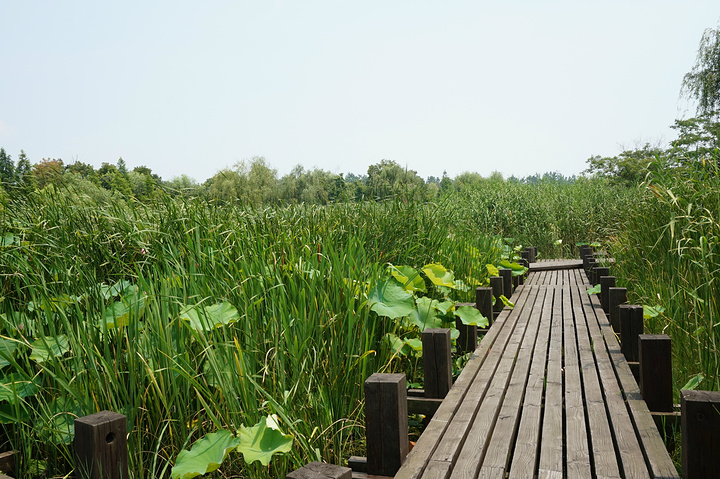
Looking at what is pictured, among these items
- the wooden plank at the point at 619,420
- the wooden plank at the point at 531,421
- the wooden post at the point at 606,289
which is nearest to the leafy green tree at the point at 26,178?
the wooden plank at the point at 531,421

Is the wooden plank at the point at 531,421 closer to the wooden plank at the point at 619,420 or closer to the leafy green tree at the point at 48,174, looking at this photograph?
the wooden plank at the point at 619,420

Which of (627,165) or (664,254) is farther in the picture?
(627,165)

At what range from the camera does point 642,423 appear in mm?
2352

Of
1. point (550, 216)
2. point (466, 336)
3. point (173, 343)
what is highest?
point (550, 216)

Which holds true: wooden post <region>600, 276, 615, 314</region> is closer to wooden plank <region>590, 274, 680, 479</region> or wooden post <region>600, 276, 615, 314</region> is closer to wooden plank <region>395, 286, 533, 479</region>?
wooden plank <region>395, 286, 533, 479</region>

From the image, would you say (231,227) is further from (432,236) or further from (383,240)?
(432,236)

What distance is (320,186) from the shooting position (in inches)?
226

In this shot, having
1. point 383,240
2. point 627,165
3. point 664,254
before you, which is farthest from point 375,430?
point 627,165

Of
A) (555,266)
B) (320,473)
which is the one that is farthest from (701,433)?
(555,266)

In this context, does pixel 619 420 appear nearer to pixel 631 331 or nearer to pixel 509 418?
pixel 509 418

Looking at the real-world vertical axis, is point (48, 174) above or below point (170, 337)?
above

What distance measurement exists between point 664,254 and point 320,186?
3.32 metres

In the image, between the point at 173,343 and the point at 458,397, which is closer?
the point at 173,343

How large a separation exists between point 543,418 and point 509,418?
0.18 m
